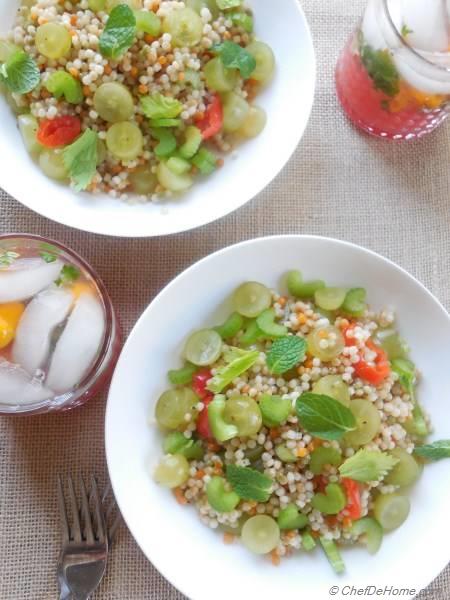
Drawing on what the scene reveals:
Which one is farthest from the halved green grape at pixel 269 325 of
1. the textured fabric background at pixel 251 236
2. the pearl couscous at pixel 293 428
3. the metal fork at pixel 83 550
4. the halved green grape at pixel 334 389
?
the metal fork at pixel 83 550

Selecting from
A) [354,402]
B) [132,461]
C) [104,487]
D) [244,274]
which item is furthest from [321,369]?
[104,487]

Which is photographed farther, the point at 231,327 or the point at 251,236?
the point at 251,236

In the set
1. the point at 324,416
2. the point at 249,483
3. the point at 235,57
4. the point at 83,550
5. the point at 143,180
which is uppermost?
the point at 235,57

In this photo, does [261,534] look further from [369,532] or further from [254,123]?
[254,123]

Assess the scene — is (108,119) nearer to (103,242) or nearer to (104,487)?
(103,242)

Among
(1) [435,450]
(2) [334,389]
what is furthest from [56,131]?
(1) [435,450]

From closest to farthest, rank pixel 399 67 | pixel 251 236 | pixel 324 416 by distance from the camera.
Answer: pixel 324 416 < pixel 399 67 < pixel 251 236
